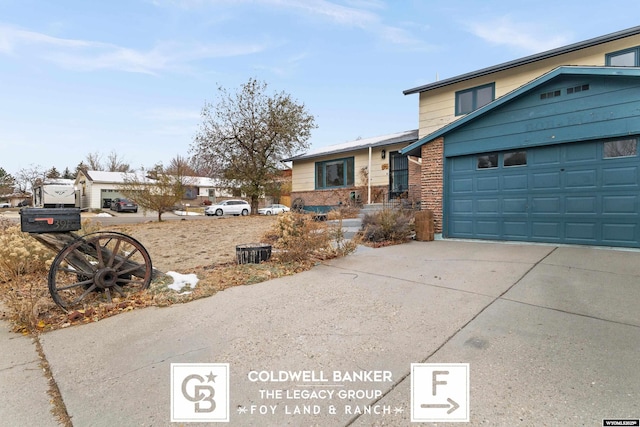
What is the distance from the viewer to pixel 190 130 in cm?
2034

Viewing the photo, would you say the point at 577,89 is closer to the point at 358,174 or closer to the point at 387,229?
the point at 387,229

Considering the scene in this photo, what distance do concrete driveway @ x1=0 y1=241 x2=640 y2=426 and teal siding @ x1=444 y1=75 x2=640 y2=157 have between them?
3.85m

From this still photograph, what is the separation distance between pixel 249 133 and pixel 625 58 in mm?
17737

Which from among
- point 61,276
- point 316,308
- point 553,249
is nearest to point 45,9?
point 61,276

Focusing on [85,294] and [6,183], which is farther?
[6,183]

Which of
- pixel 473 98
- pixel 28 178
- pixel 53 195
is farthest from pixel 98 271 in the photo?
pixel 28 178

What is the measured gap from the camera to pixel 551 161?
7656mm

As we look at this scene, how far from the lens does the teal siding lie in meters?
6.68

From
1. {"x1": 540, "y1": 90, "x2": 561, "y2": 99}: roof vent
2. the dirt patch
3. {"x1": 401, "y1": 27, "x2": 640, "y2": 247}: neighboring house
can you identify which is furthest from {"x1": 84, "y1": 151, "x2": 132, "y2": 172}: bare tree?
{"x1": 540, "y1": 90, "x2": 561, "y2": 99}: roof vent

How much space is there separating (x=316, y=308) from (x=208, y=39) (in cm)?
1068

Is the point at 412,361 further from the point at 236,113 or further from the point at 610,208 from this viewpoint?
the point at 236,113
